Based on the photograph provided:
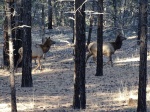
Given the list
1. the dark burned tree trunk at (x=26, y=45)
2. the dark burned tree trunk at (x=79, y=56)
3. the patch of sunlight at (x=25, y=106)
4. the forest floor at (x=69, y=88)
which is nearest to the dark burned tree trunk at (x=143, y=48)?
the forest floor at (x=69, y=88)

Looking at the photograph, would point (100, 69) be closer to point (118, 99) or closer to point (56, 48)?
point (118, 99)

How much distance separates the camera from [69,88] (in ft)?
60.0

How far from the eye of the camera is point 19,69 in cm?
2408

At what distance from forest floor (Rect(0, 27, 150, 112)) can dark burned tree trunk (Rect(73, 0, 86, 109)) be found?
0.46 meters

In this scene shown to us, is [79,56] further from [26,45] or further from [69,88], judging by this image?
[26,45]

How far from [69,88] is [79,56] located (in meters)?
5.23

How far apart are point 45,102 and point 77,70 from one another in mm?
2671

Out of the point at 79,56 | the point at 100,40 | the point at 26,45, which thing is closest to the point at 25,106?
the point at 79,56

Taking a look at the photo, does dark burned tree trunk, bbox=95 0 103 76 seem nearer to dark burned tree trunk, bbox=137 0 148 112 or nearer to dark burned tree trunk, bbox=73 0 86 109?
dark burned tree trunk, bbox=73 0 86 109

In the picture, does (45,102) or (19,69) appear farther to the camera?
(19,69)

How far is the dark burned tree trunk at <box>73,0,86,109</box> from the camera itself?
13148mm

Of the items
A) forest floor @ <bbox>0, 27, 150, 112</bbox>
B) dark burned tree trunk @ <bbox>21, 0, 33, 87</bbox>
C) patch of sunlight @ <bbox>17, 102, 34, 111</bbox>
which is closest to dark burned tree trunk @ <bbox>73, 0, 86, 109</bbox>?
forest floor @ <bbox>0, 27, 150, 112</bbox>

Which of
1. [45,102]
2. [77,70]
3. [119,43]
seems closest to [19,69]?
[119,43]

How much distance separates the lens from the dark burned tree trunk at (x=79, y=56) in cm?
1315
